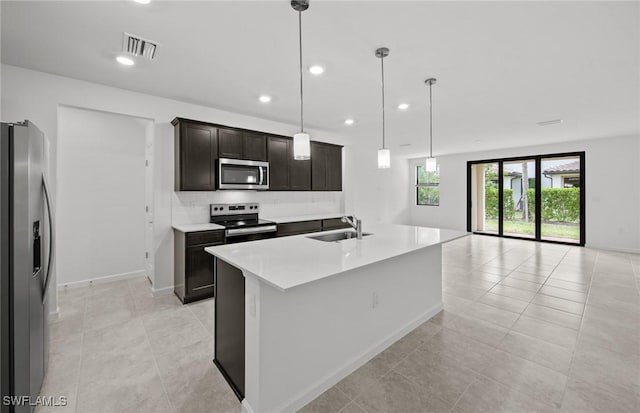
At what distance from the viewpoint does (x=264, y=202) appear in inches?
188

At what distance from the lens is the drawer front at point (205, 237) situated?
3393 mm

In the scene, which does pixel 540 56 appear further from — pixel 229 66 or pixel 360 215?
pixel 360 215

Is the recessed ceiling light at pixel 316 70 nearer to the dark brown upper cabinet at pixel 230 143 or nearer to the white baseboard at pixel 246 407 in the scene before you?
the dark brown upper cabinet at pixel 230 143

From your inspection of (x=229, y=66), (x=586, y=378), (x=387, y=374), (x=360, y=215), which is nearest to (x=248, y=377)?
(x=387, y=374)

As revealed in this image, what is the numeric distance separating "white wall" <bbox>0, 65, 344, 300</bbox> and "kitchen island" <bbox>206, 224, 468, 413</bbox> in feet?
6.39

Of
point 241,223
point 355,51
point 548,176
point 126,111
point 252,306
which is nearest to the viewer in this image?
point 252,306

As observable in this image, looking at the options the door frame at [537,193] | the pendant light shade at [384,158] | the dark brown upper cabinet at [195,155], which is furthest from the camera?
the door frame at [537,193]

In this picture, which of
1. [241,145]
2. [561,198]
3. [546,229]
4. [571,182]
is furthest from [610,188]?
[241,145]

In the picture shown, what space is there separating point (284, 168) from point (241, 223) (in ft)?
4.11

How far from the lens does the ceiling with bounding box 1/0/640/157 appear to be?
197 centimetres

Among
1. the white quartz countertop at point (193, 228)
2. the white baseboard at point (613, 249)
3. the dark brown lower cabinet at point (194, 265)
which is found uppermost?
the white quartz countertop at point (193, 228)

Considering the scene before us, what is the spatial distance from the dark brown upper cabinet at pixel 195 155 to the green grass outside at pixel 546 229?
782 centimetres

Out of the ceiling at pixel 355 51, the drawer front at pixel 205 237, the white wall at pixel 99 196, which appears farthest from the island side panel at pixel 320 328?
the white wall at pixel 99 196

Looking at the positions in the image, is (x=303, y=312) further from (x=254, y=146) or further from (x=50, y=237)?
(x=254, y=146)
